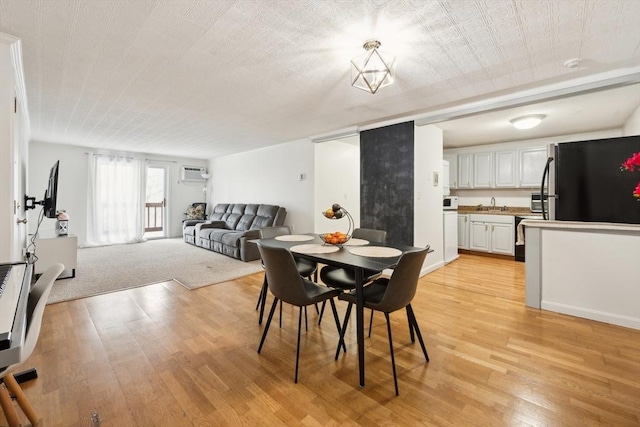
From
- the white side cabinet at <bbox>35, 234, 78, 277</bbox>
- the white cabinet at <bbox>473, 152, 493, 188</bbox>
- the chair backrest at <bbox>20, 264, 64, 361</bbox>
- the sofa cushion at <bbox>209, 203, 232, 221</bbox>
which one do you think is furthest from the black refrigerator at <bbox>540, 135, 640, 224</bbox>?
the sofa cushion at <bbox>209, 203, 232, 221</bbox>

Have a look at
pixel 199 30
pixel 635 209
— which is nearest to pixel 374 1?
pixel 199 30

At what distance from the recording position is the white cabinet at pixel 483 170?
5.69 metres

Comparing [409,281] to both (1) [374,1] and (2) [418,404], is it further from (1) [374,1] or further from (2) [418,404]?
(1) [374,1]

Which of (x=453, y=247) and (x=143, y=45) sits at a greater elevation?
(x=143, y=45)

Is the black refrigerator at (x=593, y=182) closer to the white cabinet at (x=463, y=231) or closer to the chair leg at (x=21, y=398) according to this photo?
the white cabinet at (x=463, y=231)

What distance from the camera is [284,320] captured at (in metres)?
2.73

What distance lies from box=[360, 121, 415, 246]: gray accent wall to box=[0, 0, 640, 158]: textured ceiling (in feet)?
1.71

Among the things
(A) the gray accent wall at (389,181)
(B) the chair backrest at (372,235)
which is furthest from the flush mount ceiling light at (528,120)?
(B) the chair backrest at (372,235)

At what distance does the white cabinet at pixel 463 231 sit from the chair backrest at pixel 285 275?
481 centimetres

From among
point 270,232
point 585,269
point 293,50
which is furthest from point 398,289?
point 585,269

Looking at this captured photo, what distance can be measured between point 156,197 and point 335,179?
517cm

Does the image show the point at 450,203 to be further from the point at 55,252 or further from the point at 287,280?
the point at 55,252

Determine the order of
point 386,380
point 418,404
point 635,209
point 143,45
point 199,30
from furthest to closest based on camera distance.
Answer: point 635,209
point 143,45
point 199,30
point 386,380
point 418,404

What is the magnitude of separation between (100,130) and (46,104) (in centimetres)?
140
